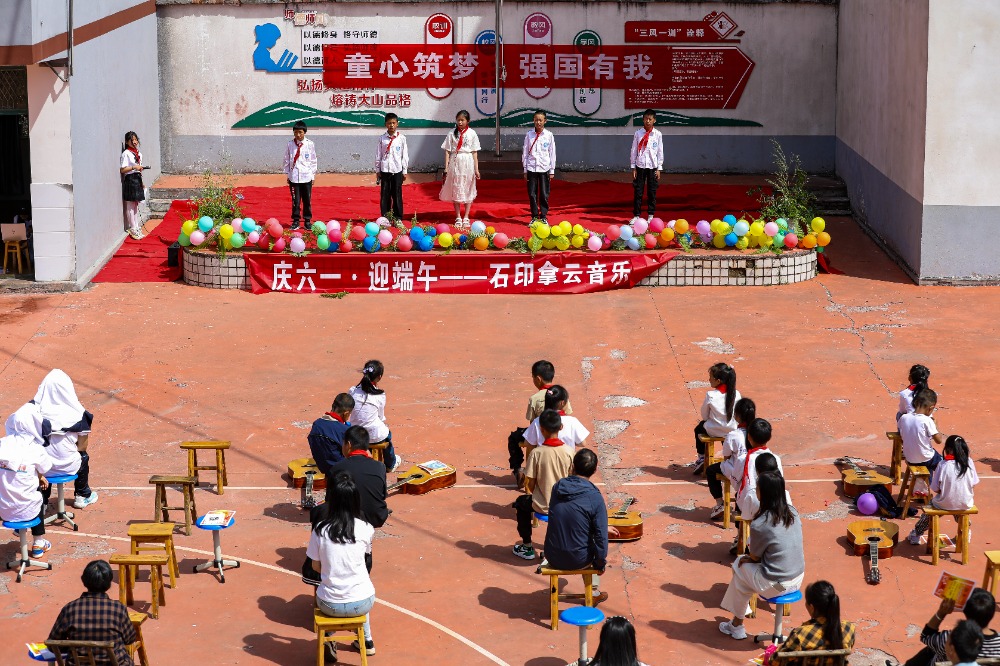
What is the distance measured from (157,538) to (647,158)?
10.9 meters

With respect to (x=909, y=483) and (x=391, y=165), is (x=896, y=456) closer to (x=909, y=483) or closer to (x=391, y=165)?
(x=909, y=483)

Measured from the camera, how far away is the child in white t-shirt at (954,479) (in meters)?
9.86

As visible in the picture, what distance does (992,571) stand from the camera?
29.9 ft

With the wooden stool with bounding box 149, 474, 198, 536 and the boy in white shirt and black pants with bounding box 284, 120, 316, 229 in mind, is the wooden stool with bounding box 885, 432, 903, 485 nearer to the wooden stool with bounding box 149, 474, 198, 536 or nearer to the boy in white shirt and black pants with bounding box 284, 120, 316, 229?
the wooden stool with bounding box 149, 474, 198, 536

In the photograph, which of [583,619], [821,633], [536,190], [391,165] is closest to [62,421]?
[583,619]

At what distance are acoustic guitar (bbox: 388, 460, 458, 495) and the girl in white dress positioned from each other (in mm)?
7364

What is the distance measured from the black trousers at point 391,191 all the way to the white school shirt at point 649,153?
3252 mm

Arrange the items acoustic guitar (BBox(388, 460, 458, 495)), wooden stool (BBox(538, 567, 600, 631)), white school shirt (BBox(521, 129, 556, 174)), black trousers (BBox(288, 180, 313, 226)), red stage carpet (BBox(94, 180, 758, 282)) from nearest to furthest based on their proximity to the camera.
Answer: wooden stool (BBox(538, 567, 600, 631)) → acoustic guitar (BBox(388, 460, 458, 495)) → white school shirt (BBox(521, 129, 556, 174)) → black trousers (BBox(288, 180, 313, 226)) → red stage carpet (BBox(94, 180, 758, 282))

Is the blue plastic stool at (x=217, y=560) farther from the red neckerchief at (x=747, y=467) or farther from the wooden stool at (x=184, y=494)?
the red neckerchief at (x=747, y=467)

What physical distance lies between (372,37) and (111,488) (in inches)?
510

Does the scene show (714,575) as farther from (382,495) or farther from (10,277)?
(10,277)

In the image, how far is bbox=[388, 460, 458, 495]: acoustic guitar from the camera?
447 inches

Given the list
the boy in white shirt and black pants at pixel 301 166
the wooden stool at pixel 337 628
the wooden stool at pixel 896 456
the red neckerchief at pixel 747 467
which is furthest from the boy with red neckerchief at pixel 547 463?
the boy in white shirt and black pants at pixel 301 166

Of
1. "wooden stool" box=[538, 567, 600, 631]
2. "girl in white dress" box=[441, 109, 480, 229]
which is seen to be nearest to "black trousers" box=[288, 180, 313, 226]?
"girl in white dress" box=[441, 109, 480, 229]
